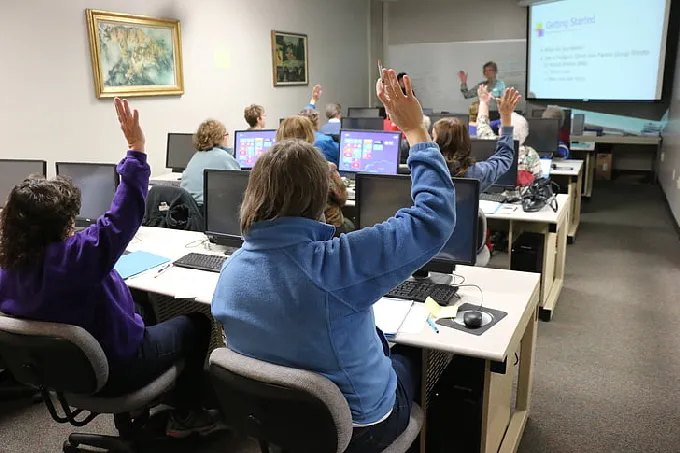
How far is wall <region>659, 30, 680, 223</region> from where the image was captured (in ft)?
18.6

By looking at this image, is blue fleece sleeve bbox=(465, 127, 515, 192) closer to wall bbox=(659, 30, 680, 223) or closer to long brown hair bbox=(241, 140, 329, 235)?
long brown hair bbox=(241, 140, 329, 235)

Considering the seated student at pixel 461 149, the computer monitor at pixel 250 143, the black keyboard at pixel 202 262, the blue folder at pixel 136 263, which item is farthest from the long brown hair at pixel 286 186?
the computer monitor at pixel 250 143

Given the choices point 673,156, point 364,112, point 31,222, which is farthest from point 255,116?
point 673,156

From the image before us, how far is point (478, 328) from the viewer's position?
73.1 inches


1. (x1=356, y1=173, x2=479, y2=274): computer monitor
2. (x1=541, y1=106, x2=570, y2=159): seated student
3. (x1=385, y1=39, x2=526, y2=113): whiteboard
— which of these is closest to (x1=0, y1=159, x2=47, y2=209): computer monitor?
(x1=356, y1=173, x2=479, y2=274): computer monitor

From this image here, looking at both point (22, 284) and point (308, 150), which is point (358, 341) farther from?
point (22, 284)

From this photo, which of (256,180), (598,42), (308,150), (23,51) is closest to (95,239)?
(256,180)

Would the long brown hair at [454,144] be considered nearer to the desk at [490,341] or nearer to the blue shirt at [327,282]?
the desk at [490,341]

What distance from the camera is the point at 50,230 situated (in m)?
1.79

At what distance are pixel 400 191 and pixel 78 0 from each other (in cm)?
356

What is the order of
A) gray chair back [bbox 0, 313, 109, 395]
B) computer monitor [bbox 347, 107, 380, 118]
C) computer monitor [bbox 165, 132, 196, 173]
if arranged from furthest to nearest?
1. computer monitor [bbox 347, 107, 380, 118]
2. computer monitor [bbox 165, 132, 196, 173]
3. gray chair back [bbox 0, 313, 109, 395]

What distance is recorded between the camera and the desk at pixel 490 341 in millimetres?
1784

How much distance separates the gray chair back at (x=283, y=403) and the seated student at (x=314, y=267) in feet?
0.21

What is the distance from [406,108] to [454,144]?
1.78 metres
